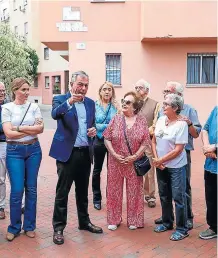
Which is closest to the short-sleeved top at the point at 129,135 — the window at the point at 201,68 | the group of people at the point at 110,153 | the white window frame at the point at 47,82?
the group of people at the point at 110,153

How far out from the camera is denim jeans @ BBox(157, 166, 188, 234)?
14.0 feet

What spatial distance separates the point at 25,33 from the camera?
3528 cm

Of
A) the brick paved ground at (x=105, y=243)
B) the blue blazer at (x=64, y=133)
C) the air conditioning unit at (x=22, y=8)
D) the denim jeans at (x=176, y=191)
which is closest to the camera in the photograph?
the brick paved ground at (x=105, y=243)

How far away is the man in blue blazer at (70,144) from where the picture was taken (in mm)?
3998

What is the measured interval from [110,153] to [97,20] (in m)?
9.35

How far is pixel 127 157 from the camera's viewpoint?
174 inches

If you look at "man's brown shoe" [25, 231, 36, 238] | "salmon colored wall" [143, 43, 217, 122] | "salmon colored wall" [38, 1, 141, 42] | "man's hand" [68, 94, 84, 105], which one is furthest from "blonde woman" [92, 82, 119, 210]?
"salmon colored wall" [143, 43, 217, 122]

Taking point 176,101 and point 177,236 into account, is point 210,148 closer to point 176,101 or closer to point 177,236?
point 176,101

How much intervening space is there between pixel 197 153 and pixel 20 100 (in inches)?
276

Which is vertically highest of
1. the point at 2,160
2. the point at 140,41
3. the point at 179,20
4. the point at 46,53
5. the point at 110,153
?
the point at 46,53

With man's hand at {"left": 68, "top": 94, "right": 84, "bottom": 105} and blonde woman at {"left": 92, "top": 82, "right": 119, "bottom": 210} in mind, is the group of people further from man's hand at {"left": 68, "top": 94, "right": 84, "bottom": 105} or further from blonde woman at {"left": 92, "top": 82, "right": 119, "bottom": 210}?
blonde woman at {"left": 92, "top": 82, "right": 119, "bottom": 210}

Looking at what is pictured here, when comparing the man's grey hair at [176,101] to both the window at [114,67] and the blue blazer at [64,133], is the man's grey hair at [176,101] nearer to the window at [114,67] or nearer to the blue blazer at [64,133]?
the blue blazer at [64,133]

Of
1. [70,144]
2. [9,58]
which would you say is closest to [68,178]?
[70,144]

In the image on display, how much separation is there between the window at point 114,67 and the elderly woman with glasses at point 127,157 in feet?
30.0
